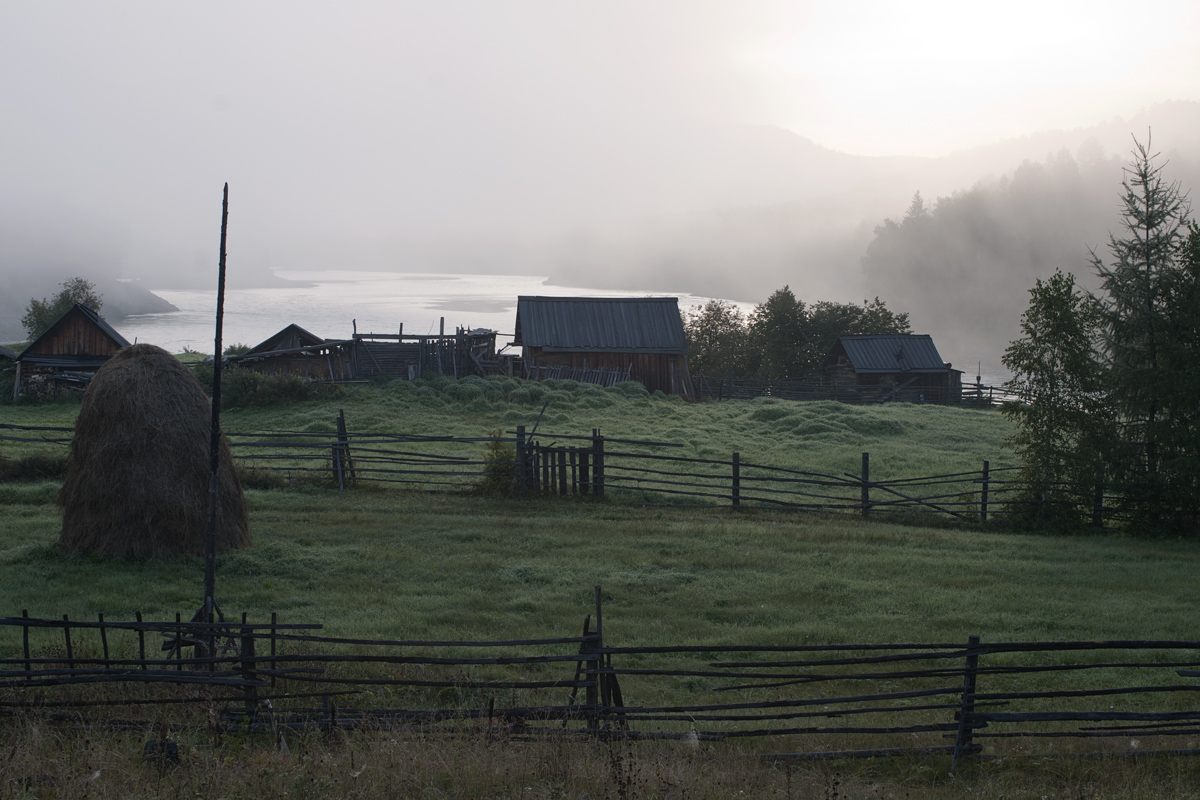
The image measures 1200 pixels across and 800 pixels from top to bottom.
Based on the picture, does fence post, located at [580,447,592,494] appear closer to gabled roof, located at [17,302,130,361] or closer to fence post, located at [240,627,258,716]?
fence post, located at [240,627,258,716]

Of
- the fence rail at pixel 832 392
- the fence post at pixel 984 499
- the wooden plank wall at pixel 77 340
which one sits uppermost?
the wooden plank wall at pixel 77 340

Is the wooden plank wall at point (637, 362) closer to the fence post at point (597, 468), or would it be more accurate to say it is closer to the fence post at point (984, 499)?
the fence post at point (597, 468)

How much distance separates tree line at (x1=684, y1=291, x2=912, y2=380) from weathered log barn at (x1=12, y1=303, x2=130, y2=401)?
3233 centimetres

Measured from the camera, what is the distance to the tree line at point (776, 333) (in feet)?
169

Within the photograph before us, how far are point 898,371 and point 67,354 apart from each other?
135 feet

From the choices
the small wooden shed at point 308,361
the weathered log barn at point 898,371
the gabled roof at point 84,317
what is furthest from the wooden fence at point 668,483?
the weathered log barn at point 898,371

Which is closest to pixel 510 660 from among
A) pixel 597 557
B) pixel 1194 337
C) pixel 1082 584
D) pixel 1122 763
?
pixel 1122 763

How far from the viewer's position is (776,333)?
5159cm

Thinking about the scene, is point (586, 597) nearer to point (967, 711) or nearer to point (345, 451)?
point (967, 711)

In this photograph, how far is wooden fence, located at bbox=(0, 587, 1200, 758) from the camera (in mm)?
6812

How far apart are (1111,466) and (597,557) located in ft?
38.5

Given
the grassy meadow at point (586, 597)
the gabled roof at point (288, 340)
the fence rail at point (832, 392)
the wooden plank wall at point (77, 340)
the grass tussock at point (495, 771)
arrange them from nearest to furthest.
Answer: the grass tussock at point (495, 771)
the grassy meadow at point (586, 597)
the wooden plank wall at point (77, 340)
the gabled roof at point (288, 340)
the fence rail at point (832, 392)

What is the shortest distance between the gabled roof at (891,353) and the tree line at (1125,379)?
89.8ft

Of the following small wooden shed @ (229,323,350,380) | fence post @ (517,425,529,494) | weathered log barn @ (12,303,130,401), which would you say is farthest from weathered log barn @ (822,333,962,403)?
weathered log barn @ (12,303,130,401)
